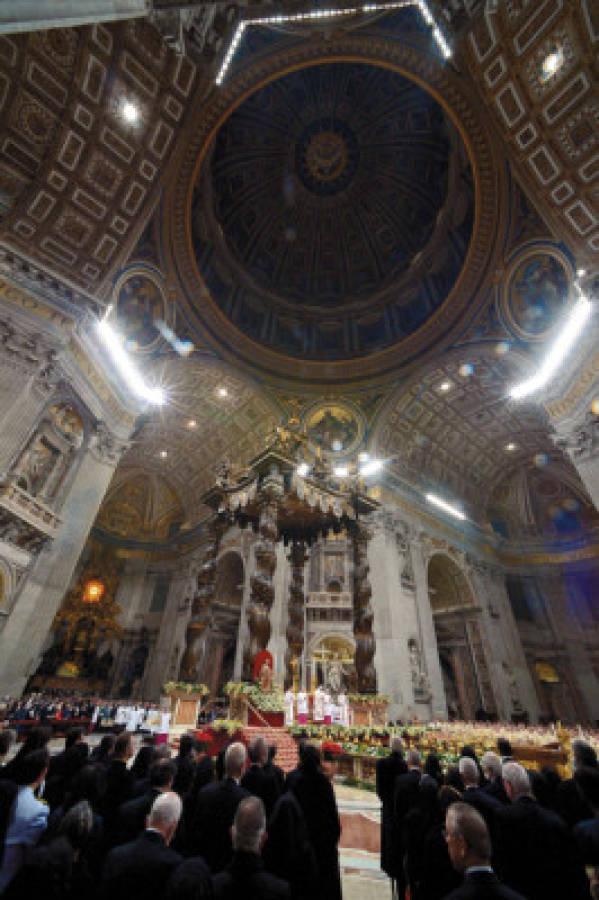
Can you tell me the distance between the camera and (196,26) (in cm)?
851

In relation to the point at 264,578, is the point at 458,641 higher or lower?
higher

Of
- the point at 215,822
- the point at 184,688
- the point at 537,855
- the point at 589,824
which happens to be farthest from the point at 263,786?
the point at 184,688

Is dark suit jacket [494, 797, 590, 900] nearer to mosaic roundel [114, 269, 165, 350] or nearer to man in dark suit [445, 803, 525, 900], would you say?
man in dark suit [445, 803, 525, 900]

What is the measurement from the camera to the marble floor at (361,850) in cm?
344

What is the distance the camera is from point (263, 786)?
2.93 m

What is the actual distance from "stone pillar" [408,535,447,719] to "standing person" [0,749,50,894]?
15.5m

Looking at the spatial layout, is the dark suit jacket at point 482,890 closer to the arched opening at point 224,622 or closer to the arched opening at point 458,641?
the arched opening at point 224,622

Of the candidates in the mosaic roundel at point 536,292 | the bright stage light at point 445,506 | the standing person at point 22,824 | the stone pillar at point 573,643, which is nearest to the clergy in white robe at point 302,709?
the standing person at point 22,824

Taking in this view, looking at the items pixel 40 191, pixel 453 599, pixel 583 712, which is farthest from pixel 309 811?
pixel 583 712

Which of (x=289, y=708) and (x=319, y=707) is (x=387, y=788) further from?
(x=319, y=707)

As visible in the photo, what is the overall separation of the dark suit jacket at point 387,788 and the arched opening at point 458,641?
16.4 meters

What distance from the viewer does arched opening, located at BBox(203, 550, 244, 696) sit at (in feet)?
60.5

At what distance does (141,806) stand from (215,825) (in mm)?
451

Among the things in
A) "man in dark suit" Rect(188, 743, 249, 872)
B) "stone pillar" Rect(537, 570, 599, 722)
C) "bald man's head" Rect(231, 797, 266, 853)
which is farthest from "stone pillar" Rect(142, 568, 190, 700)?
"bald man's head" Rect(231, 797, 266, 853)
